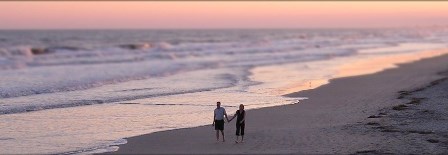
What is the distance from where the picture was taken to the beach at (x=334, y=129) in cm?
1502

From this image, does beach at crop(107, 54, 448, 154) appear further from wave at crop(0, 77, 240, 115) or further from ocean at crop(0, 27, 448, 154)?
wave at crop(0, 77, 240, 115)

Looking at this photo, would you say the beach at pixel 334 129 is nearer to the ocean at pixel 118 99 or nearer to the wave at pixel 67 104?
the ocean at pixel 118 99

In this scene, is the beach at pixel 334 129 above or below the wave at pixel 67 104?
below

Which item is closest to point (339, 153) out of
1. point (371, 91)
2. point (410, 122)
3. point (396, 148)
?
point (396, 148)

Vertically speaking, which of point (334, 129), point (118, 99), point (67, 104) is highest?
point (118, 99)

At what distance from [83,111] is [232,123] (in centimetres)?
520

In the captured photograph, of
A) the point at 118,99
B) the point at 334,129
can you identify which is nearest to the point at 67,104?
the point at 118,99

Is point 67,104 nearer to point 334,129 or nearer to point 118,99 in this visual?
point 118,99

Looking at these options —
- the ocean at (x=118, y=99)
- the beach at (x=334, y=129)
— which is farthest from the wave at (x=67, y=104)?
the beach at (x=334, y=129)

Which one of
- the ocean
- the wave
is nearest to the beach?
the ocean

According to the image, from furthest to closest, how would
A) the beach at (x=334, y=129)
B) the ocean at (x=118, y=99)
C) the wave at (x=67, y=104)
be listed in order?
the wave at (x=67, y=104) → the ocean at (x=118, y=99) → the beach at (x=334, y=129)

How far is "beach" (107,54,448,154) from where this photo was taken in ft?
49.3

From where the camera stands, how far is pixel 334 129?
17516mm

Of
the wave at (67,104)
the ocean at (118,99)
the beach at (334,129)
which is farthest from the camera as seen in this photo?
the wave at (67,104)
